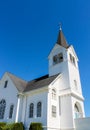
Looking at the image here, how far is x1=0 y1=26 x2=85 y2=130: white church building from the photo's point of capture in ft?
53.6

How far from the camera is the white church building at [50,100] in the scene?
53.6 feet

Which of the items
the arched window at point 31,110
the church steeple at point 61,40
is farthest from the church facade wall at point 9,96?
the church steeple at point 61,40

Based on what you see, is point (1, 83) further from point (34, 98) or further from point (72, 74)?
point (72, 74)

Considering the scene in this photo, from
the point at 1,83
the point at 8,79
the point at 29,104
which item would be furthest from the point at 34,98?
the point at 1,83

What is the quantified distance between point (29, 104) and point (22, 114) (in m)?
1.69

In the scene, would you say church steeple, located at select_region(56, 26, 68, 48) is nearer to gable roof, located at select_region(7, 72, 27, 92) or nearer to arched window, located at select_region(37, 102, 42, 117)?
gable roof, located at select_region(7, 72, 27, 92)

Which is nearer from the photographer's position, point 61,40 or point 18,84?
point 18,84

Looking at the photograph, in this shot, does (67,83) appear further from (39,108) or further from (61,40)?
(61,40)

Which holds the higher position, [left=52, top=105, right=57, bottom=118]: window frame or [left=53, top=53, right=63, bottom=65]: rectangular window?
[left=53, top=53, right=63, bottom=65]: rectangular window

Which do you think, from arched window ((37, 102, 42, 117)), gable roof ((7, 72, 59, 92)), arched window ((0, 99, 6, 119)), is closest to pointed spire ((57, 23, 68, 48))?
gable roof ((7, 72, 59, 92))

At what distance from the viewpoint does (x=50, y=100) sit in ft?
55.0

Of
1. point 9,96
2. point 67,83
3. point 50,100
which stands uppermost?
point 67,83

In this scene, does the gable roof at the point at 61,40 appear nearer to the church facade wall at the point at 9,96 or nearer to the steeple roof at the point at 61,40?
the steeple roof at the point at 61,40

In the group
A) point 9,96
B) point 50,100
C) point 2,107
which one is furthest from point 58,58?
point 2,107
